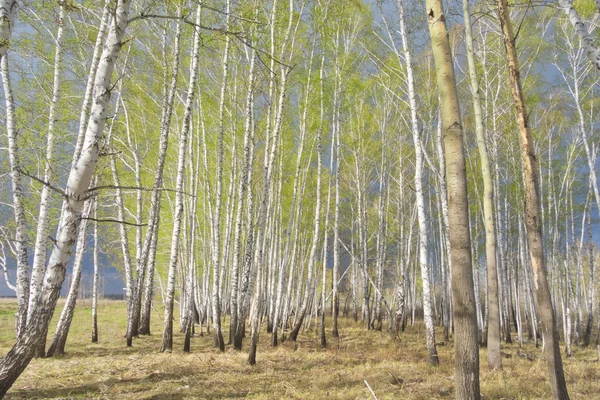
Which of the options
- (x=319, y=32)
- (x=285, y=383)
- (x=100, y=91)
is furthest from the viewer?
(x=319, y=32)

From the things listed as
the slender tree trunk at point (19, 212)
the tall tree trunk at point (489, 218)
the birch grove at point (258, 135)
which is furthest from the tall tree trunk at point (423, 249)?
the slender tree trunk at point (19, 212)

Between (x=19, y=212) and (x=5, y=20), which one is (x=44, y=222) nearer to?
(x=19, y=212)

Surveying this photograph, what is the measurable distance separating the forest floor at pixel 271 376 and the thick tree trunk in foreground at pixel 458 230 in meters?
2.17

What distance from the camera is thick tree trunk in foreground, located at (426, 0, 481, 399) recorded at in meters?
2.93

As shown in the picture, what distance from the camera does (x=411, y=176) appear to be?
1788cm

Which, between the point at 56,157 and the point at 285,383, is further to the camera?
the point at 56,157

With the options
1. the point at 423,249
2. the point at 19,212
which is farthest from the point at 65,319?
the point at 423,249

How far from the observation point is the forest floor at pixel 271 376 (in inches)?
193

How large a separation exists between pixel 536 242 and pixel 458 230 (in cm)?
254

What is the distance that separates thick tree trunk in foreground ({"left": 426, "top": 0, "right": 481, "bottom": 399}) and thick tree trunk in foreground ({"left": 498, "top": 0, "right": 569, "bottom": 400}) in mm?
2318

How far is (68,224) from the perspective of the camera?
3.41 metres

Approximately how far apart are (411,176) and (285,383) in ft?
46.9

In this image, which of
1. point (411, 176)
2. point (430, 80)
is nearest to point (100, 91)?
point (430, 80)

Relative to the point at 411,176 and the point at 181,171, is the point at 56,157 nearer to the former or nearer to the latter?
the point at 181,171
